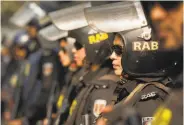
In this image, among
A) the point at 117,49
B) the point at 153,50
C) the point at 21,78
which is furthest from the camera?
the point at 21,78

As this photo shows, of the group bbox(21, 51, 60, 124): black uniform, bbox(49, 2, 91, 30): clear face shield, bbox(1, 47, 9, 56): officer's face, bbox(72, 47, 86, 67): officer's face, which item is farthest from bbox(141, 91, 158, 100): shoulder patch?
bbox(1, 47, 9, 56): officer's face

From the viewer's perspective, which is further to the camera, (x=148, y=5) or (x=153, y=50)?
(x=148, y=5)

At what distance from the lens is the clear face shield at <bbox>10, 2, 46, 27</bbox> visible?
6543mm

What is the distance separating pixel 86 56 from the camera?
4406 millimetres

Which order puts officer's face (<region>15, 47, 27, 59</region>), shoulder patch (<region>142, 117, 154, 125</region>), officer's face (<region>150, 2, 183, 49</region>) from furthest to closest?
officer's face (<region>15, 47, 27, 59</region>) → officer's face (<region>150, 2, 183, 49</region>) → shoulder patch (<region>142, 117, 154, 125</region>)

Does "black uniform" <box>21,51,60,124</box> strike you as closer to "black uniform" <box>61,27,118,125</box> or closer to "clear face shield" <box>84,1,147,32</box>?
"black uniform" <box>61,27,118,125</box>

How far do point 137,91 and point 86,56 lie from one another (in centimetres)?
149

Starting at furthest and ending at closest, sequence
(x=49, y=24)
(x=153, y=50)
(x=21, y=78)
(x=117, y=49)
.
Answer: (x=21, y=78), (x=49, y=24), (x=117, y=49), (x=153, y=50)

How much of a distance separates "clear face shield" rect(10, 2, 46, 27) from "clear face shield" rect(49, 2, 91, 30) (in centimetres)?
178

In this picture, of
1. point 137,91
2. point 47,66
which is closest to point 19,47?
point 47,66

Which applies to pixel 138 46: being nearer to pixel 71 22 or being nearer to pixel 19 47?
pixel 71 22

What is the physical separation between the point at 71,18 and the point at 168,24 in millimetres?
1116

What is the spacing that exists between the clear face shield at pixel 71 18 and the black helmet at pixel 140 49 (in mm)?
798

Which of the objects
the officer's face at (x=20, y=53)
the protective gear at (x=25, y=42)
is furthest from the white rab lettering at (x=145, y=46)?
the officer's face at (x=20, y=53)
